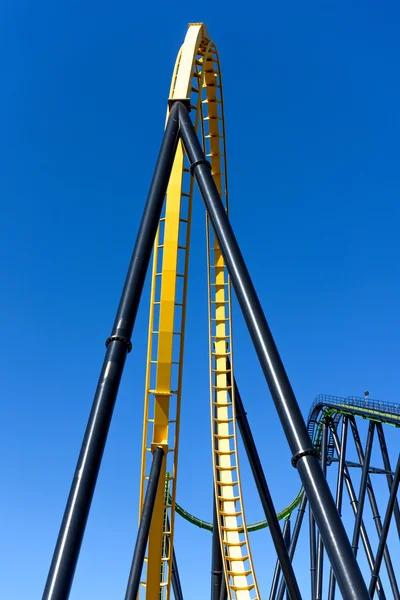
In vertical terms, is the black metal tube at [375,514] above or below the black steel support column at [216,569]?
above

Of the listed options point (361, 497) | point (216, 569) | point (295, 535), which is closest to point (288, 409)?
point (216, 569)

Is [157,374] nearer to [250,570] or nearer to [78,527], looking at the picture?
[250,570]

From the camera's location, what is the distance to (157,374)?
8.24 metres

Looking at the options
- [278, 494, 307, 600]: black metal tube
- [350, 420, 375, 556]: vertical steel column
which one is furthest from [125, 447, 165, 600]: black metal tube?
[278, 494, 307, 600]: black metal tube

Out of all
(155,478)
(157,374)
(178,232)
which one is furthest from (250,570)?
(178,232)

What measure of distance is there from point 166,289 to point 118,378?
11.6ft

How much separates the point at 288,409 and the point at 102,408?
1.42m

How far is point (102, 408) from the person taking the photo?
4.66 meters

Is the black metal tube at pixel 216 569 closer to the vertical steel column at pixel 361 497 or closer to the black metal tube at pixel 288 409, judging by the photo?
the vertical steel column at pixel 361 497

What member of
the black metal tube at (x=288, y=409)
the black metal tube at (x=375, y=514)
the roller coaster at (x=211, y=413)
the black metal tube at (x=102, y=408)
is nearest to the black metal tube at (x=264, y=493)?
the roller coaster at (x=211, y=413)

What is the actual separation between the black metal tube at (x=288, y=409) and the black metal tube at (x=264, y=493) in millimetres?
4617

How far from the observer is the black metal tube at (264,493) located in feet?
30.4

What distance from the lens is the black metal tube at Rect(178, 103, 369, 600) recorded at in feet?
12.7

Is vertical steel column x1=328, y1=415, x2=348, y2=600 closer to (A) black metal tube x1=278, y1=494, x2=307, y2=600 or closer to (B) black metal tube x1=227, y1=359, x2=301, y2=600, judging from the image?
(A) black metal tube x1=278, y1=494, x2=307, y2=600
